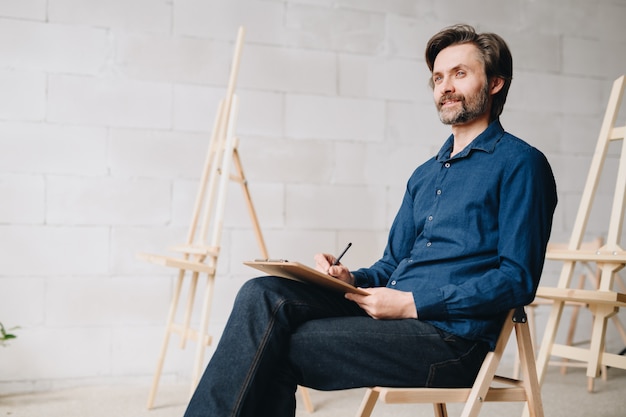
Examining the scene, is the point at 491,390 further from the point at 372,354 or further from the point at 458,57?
the point at 458,57

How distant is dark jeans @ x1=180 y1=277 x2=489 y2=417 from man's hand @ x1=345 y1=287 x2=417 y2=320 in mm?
26

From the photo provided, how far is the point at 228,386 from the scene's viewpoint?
1432 mm

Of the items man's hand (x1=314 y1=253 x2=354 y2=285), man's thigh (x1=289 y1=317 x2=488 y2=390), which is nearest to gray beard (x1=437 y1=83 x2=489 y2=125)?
man's hand (x1=314 y1=253 x2=354 y2=285)

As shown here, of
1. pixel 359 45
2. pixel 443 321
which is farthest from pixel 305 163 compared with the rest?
pixel 443 321

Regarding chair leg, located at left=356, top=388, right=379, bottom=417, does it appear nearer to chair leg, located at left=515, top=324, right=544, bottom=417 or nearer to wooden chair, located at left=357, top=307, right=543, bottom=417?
wooden chair, located at left=357, top=307, right=543, bottom=417

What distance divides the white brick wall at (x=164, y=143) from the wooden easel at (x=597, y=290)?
1.26 metres

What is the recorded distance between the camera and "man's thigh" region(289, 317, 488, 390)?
152cm

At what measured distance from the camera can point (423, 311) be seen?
1562 mm

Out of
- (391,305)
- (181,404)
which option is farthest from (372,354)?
(181,404)

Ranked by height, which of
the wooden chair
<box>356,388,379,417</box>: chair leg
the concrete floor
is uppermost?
the wooden chair

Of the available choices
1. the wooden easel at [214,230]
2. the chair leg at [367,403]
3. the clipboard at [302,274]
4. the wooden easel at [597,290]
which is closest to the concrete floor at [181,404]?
the wooden easel at [214,230]

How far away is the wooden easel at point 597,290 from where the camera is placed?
233cm

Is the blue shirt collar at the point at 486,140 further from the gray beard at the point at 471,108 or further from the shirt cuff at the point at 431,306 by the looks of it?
the shirt cuff at the point at 431,306

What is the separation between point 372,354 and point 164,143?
7.16 ft
